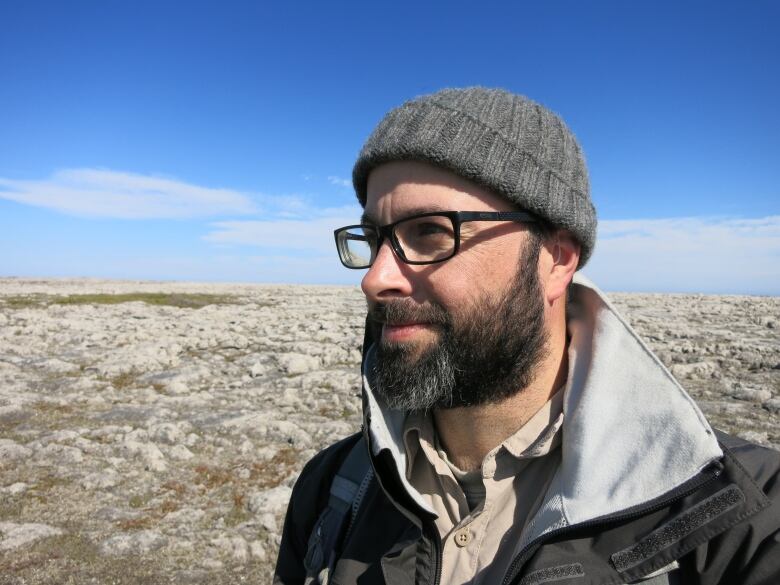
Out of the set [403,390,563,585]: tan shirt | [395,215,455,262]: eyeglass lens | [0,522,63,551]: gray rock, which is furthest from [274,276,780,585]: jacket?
[0,522,63,551]: gray rock

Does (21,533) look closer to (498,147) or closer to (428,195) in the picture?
(428,195)

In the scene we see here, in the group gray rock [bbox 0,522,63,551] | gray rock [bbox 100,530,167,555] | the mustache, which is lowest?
gray rock [bbox 100,530,167,555]

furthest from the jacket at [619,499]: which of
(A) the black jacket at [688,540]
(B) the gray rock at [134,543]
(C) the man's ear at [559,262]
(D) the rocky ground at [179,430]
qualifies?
(B) the gray rock at [134,543]

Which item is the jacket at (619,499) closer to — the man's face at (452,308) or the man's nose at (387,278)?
the man's face at (452,308)

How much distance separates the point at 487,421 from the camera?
2.58 metres

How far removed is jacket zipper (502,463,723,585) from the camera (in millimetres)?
1874

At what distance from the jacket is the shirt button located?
13cm

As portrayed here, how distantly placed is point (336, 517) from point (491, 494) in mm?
813

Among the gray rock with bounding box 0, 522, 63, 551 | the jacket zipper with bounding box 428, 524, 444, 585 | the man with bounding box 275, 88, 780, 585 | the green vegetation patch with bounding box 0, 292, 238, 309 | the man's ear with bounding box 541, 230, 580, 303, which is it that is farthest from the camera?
the green vegetation patch with bounding box 0, 292, 238, 309

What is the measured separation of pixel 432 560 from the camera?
7.39 ft

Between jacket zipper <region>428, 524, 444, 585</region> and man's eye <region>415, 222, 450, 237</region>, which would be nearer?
jacket zipper <region>428, 524, 444, 585</region>

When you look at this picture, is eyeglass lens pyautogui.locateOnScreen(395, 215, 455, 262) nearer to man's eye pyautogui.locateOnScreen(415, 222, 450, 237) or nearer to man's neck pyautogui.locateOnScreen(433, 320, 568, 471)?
man's eye pyautogui.locateOnScreen(415, 222, 450, 237)

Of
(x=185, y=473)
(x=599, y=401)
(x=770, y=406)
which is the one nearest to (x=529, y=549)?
(x=599, y=401)

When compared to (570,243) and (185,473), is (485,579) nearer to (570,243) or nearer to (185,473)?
(570,243)
